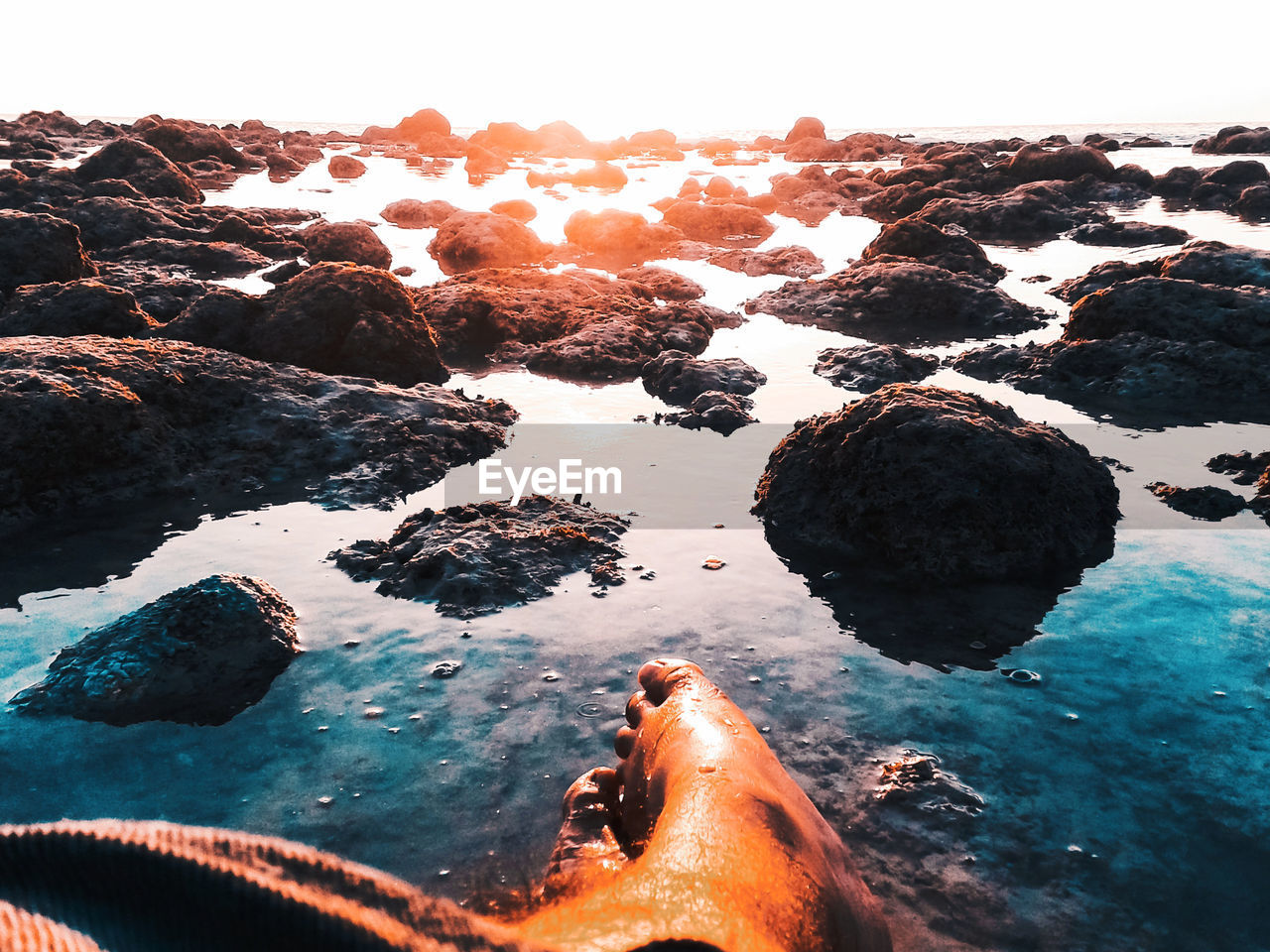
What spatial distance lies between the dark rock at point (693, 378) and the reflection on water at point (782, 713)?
3.35 m

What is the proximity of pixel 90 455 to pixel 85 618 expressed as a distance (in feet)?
7.99

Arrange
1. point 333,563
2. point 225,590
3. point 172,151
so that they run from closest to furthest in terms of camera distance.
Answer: point 225,590
point 333,563
point 172,151

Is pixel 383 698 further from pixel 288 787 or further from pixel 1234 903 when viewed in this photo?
pixel 1234 903

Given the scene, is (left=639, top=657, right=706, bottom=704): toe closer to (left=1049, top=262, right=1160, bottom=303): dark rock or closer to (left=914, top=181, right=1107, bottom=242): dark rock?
(left=1049, top=262, right=1160, bottom=303): dark rock

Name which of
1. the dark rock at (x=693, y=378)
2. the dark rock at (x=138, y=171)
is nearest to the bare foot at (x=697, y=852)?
the dark rock at (x=693, y=378)

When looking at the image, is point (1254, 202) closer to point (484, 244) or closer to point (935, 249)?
point (935, 249)

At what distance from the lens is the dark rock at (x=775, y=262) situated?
64.2 ft

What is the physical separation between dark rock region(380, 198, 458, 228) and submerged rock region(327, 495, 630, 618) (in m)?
22.7

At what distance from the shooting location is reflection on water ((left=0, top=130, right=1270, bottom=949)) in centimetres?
357

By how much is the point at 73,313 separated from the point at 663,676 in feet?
29.7

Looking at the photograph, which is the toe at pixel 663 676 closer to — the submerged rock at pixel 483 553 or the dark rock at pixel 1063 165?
the submerged rock at pixel 483 553

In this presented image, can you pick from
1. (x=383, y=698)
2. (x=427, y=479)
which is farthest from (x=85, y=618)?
(x=427, y=479)

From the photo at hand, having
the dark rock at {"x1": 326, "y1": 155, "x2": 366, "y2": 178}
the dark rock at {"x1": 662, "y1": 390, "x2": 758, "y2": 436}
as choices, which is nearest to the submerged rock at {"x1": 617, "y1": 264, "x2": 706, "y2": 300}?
the dark rock at {"x1": 662, "y1": 390, "x2": 758, "y2": 436}

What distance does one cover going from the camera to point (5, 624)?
16.9 ft
